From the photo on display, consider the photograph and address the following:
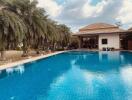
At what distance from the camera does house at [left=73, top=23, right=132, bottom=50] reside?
3956 cm

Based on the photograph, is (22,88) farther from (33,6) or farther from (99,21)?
(99,21)

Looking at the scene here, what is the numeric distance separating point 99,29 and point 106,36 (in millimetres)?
2709

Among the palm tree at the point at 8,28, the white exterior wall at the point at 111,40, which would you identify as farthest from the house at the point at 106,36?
the palm tree at the point at 8,28

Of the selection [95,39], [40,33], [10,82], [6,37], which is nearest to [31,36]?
[40,33]

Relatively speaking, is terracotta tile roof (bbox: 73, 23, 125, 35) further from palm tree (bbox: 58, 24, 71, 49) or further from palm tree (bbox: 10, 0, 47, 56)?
palm tree (bbox: 10, 0, 47, 56)

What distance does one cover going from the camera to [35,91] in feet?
30.0

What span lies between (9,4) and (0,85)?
12.6 m

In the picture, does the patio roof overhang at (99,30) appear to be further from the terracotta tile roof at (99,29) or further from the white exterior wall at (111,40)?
the white exterior wall at (111,40)

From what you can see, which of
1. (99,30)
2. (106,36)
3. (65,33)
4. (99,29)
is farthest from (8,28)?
(99,29)

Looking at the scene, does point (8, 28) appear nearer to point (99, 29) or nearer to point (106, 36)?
point (106, 36)

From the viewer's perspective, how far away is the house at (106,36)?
1558 inches

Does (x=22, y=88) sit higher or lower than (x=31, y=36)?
lower

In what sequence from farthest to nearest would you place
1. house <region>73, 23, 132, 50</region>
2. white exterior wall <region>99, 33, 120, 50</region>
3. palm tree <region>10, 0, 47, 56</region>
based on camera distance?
white exterior wall <region>99, 33, 120, 50</region> → house <region>73, 23, 132, 50</region> → palm tree <region>10, 0, 47, 56</region>

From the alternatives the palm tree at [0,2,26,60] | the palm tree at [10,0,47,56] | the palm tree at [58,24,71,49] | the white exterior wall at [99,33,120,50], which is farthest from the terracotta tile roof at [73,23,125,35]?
the palm tree at [0,2,26,60]
